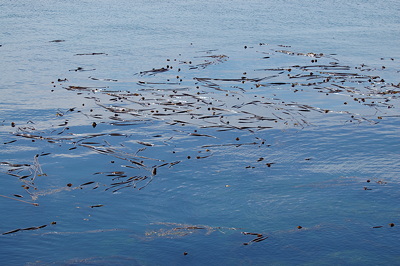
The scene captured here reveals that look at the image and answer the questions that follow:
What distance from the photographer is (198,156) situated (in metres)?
12.8

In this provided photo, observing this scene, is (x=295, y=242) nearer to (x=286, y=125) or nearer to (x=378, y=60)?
(x=286, y=125)

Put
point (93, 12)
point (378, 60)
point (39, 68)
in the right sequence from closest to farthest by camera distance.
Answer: point (39, 68) < point (378, 60) < point (93, 12)

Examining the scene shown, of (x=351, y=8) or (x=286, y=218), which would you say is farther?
(x=351, y=8)

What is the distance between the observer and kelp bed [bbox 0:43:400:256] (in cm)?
1173

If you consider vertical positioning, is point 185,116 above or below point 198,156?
above

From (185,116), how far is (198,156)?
351cm

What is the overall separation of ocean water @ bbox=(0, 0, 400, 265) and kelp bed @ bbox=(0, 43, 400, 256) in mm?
52

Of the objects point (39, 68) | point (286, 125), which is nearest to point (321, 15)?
point (39, 68)

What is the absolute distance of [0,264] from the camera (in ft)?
26.7

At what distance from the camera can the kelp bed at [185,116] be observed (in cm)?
1173

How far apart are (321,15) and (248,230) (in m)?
40.3

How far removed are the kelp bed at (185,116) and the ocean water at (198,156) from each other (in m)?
0.05

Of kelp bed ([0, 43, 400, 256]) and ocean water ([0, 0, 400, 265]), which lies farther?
kelp bed ([0, 43, 400, 256])

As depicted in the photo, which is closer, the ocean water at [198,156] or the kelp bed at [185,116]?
the ocean water at [198,156]
